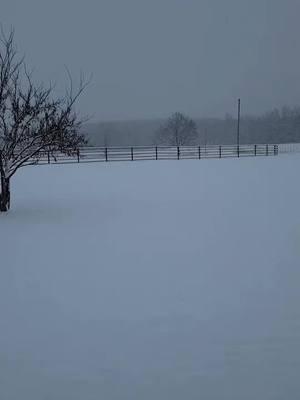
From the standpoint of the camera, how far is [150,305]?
5.62 metres

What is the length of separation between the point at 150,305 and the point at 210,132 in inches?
6438

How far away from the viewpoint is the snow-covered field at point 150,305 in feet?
12.8

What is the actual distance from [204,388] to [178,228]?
6437 millimetres

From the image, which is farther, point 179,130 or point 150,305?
point 179,130

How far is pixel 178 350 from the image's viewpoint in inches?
175

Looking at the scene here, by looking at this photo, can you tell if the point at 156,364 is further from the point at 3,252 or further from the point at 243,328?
the point at 3,252

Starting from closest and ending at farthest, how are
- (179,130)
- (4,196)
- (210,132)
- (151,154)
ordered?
(4,196) → (151,154) → (179,130) → (210,132)

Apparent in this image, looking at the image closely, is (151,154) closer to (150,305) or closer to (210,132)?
(150,305)

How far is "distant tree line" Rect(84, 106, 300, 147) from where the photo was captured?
82.2 metres

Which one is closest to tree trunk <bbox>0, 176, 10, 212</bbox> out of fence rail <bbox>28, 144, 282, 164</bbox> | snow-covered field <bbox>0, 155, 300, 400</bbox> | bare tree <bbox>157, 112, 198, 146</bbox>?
snow-covered field <bbox>0, 155, 300, 400</bbox>

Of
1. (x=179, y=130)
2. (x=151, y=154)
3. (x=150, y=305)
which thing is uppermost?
(x=179, y=130)

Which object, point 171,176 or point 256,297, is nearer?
point 256,297

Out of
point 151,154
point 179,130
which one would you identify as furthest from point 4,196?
point 179,130

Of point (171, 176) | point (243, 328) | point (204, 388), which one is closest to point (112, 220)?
point (243, 328)
